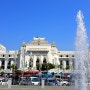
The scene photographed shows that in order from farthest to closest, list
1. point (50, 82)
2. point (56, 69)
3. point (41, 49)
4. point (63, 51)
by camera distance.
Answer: point (63, 51) < point (41, 49) < point (56, 69) < point (50, 82)

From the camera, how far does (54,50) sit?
14075 cm

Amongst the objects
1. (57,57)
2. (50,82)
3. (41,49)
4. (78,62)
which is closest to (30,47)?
(41,49)

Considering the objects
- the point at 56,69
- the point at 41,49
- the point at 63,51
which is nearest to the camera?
the point at 56,69

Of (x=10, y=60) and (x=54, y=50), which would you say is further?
(x=10, y=60)

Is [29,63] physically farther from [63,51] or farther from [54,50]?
[63,51]

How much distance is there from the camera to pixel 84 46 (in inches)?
877

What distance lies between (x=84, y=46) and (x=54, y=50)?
119 meters

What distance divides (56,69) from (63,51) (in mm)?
35081

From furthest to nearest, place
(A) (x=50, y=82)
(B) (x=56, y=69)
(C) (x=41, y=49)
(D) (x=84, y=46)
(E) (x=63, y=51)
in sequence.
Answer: (E) (x=63, y=51) → (C) (x=41, y=49) → (B) (x=56, y=69) → (A) (x=50, y=82) → (D) (x=84, y=46)

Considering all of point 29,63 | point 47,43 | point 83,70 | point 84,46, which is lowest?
point 83,70

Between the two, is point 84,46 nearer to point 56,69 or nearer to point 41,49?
point 56,69

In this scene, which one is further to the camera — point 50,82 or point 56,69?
point 56,69

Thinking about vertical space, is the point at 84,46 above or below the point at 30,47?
below

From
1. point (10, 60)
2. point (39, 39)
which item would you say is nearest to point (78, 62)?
point (39, 39)
